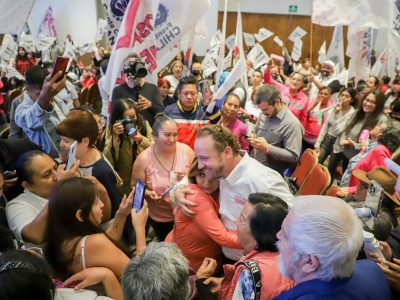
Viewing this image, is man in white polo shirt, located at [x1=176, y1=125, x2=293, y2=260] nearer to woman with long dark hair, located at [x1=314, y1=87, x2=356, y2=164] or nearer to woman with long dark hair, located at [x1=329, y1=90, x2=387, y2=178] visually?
woman with long dark hair, located at [x1=329, y1=90, x2=387, y2=178]

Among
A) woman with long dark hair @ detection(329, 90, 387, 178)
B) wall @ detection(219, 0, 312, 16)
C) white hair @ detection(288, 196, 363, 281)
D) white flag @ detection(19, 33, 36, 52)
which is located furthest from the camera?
wall @ detection(219, 0, 312, 16)

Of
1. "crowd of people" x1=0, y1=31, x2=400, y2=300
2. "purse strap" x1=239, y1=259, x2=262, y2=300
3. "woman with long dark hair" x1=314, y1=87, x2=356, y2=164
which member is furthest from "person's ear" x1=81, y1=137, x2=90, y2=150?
"woman with long dark hair" x1=314, y1=87, x2=356, y2=164

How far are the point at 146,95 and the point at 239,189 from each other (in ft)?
7.12

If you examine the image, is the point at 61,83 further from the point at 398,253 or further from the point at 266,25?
the point at 266,25

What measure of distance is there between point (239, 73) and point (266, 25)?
12.6m

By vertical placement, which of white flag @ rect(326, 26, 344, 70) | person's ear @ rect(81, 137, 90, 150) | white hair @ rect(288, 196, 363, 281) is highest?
white flag @ rect(326, 26, 344, 70)

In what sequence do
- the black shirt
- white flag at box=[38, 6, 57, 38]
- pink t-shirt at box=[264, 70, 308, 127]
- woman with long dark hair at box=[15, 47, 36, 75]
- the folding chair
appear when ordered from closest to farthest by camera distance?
1. the folding chair
2. the black shirt
3. pink t-shirt at box=[264, 70, 308, 127]
4. woman with long dark hair at box=[15, 47, 36, 75]
5. white flag at box=[38, 6, 57, 38]

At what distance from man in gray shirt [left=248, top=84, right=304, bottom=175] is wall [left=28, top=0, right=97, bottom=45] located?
1270 cm

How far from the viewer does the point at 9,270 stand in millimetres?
1171

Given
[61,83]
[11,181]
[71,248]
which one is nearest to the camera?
[71,248]

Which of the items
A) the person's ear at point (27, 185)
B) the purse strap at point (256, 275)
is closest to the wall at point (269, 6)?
the person's ear at point (27, 185)

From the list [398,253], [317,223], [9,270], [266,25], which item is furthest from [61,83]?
[266,25]

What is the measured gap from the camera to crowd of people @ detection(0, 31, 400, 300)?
1216 mm

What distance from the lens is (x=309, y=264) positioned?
1.20m
